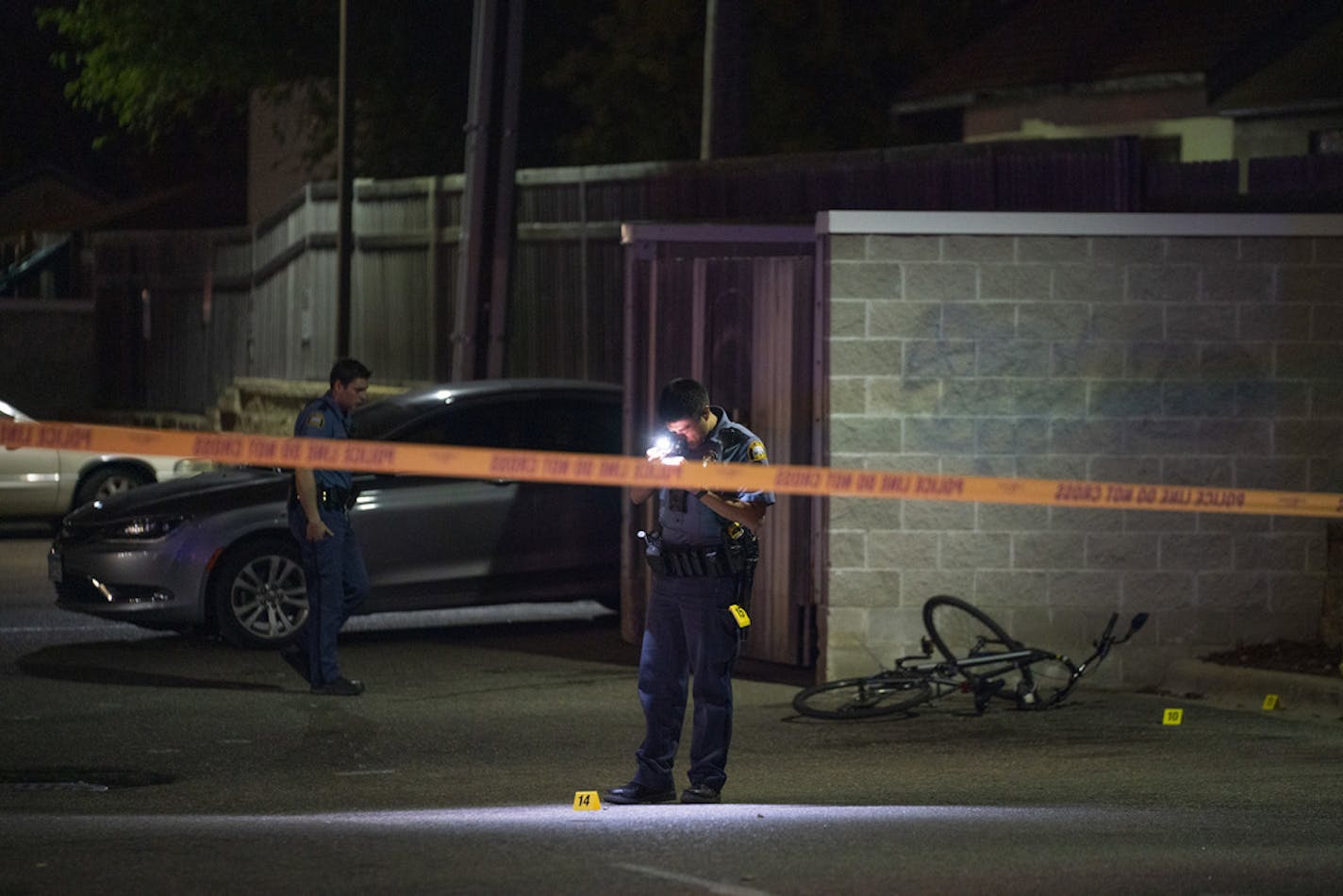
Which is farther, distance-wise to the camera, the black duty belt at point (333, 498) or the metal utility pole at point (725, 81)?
the metal utility pole at point (725, 81)

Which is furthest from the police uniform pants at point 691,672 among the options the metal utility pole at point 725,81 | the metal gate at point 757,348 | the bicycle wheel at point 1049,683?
the metal utility pole at point 725,81

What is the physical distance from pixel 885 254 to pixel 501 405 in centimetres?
320

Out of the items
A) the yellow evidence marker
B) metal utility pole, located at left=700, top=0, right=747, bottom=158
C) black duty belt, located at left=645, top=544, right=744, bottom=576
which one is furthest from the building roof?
the yellow evidence marker

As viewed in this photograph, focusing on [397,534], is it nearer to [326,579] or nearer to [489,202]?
[326,579]

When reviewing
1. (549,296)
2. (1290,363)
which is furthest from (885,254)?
(549,296)

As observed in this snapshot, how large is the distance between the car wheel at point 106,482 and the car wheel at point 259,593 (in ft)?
24.6

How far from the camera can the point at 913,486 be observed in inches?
411

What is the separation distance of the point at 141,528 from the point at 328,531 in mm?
2028

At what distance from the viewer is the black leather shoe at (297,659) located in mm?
12781

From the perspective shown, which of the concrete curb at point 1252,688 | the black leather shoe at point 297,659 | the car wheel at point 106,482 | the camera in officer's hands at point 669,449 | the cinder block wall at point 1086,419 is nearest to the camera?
the camera in officer's hands at point 669,449

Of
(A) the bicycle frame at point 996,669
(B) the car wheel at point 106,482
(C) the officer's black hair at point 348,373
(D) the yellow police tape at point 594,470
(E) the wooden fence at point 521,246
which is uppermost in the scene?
(E) the wooden fence at point 521,246

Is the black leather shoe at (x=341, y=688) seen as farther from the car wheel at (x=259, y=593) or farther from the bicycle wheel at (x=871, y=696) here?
the bicycle wheel at (x=871, y=696)

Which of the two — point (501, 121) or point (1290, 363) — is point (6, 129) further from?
point (1290, 363)

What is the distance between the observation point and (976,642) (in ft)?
40.5
